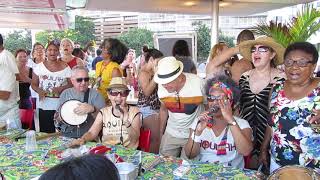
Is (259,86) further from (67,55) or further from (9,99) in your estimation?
(67,55)

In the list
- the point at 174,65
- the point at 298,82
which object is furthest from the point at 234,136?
the point at 174,65

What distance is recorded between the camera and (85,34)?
15617 millimetres

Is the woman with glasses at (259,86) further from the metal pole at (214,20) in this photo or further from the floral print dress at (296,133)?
the metal pole at (214,20)

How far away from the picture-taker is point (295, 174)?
1.75 m

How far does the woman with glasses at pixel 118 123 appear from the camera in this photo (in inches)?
116

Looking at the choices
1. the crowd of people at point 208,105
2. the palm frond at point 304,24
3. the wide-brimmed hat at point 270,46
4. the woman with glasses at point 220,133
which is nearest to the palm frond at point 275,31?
the palm frond at point 304,24

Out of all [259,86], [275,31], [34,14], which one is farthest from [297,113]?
[34,14]

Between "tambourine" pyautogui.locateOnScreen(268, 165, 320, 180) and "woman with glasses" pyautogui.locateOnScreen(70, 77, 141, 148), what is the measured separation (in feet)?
4.61

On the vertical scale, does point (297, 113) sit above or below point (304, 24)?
below

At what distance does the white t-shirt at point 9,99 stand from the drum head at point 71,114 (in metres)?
0.81

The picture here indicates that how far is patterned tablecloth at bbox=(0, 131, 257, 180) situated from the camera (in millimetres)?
2107

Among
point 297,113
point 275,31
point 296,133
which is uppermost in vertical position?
point 275,31

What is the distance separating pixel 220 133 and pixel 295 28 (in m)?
2.92

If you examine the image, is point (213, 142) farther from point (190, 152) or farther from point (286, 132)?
point (286, 132)
